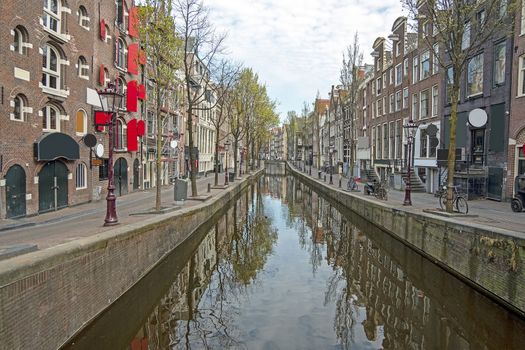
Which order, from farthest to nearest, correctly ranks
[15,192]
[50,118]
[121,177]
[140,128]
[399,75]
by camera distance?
[399,75], [140,128], [121,177], [50,118], [15,192]

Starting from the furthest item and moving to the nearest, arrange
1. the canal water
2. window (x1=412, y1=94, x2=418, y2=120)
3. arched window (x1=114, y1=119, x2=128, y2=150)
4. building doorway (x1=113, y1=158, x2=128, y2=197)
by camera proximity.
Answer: window (x1=412, y1=94, x2=418, y2=120)
building doorway (x1=113, y1=158, x2=128, y2=197)
arched window (x1=114, y1=119, x2=128, y2=150)
the canal water

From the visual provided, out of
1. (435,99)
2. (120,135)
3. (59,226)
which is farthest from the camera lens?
(435,99)

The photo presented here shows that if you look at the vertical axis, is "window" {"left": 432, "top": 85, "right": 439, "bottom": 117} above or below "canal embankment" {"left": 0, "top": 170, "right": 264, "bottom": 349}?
above

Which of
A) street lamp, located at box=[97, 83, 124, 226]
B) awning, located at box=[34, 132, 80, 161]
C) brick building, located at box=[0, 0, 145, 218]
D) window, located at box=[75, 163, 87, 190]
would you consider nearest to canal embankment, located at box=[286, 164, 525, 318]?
street lamp, located at box=[97, 83, 124, 226]

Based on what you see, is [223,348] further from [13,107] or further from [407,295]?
[13,107]

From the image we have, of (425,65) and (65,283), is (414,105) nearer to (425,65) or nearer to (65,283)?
(425,65)

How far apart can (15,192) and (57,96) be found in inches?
205

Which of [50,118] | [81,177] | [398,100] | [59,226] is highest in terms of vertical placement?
[398,100]

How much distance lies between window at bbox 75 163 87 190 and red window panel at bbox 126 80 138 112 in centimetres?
646

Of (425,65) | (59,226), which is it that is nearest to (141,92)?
(59,226)

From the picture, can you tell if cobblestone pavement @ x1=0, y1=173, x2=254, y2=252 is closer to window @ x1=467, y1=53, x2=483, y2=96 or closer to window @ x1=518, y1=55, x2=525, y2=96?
window @ x1=518, y1=55, x2=525, y2=96

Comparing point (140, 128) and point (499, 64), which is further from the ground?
point (499, 64)

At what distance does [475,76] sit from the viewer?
22828 millimetres

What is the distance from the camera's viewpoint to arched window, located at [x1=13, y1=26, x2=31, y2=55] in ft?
50.4
